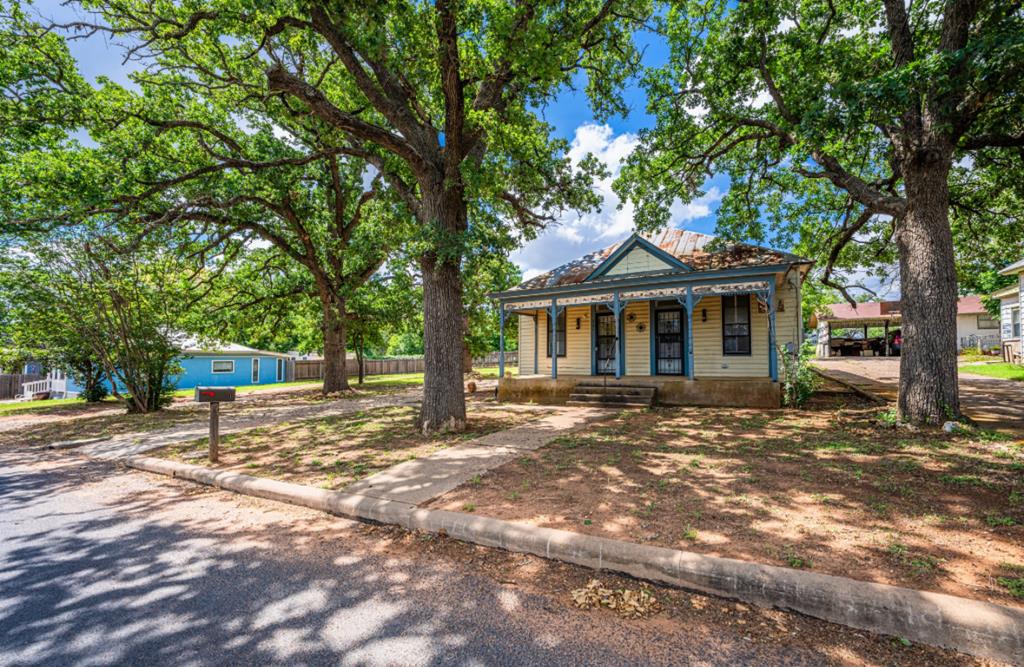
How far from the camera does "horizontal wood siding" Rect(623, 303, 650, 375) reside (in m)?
13.4

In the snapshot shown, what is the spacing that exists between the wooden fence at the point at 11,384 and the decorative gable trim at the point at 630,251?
28.0 meters

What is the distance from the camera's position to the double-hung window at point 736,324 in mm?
12250

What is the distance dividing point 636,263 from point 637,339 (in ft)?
7.95

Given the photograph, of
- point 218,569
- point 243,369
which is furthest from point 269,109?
point 243,369

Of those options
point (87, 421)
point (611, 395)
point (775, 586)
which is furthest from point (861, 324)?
point (87, 421)

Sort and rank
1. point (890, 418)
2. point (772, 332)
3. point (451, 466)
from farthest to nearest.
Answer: point (772, 332)
point (890, 418)
point (451, 466)

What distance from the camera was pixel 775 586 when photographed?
2.60 meters

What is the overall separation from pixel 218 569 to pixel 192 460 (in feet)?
13.2

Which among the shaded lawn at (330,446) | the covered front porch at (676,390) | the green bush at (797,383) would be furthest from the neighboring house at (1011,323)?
the shaded lawn at (330,446)

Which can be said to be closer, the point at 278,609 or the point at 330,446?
the point at 278,609

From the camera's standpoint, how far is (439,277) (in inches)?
305

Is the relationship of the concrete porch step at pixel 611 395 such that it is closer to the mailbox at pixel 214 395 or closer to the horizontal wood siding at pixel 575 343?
the horizontal wood siding at pixel 575 343

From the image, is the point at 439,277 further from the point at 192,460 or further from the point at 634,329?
the point at 634,329

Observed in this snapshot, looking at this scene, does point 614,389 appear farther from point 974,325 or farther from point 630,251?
point 974,325
